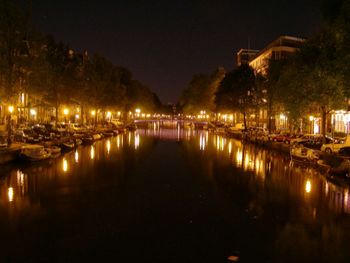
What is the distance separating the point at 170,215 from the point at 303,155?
1925 cm

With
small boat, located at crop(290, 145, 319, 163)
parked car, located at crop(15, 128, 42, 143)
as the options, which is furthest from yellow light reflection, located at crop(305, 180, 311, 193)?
parked car, located at crop(15, 128, 42, 143)

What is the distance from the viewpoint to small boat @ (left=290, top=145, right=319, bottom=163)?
29.6 metres

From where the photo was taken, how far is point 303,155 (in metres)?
30.4

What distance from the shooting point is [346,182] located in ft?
71.2

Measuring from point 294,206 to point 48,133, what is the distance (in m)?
33.7

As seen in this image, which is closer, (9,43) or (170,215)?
(170,215)

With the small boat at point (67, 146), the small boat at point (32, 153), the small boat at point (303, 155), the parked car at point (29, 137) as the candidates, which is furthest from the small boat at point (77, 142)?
the small boat at point (303, 155)

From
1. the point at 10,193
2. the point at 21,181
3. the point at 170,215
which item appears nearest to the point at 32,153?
the point at 21,181

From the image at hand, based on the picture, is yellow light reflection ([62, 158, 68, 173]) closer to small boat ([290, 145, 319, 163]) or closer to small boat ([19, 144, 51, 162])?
small boat ([19, 144, 51, 162])

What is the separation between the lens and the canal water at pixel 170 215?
34.9 feet

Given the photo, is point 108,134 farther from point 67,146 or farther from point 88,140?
point 67,146

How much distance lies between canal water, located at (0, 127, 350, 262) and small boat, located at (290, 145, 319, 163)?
406 cm

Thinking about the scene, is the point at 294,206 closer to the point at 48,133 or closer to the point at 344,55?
the point at 344,55

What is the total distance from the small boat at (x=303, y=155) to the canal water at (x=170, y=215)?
13.3 ft
